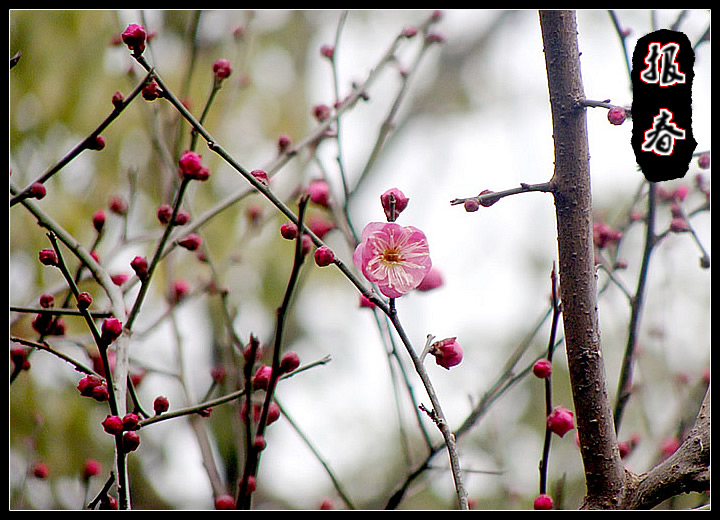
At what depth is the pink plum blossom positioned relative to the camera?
82 centimetres

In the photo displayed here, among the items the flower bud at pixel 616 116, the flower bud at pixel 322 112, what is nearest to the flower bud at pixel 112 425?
the flower bud at pixel 616 116

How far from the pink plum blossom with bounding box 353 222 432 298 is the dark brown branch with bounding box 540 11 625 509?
18cm

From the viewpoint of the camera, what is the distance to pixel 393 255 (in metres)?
0.85

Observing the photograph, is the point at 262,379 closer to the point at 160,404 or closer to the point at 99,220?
the point at 160,404

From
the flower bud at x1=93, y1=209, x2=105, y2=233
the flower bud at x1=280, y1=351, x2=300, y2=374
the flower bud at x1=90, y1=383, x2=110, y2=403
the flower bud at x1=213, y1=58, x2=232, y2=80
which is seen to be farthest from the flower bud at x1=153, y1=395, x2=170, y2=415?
the flower bud at x1=213, y1=58, x2=232, y2=80

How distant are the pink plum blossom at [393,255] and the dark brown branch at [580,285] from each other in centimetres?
18

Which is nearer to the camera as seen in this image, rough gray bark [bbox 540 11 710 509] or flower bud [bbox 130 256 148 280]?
rough gray bark [bbox 540 11 710 509]

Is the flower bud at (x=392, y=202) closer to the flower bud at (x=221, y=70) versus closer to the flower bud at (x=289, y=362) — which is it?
the flower bud at (x=289, y=362)

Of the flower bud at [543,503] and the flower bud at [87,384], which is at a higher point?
the flower bud at [87,384]

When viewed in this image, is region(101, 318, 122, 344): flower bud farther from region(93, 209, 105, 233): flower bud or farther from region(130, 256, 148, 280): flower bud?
region(93, 209, 105, 233): flower bud

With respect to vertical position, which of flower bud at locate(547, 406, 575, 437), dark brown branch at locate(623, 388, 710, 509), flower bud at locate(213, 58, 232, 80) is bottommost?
dark brown branch at locate(623, 388, 710, 509)

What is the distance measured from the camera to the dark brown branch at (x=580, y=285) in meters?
0.83
